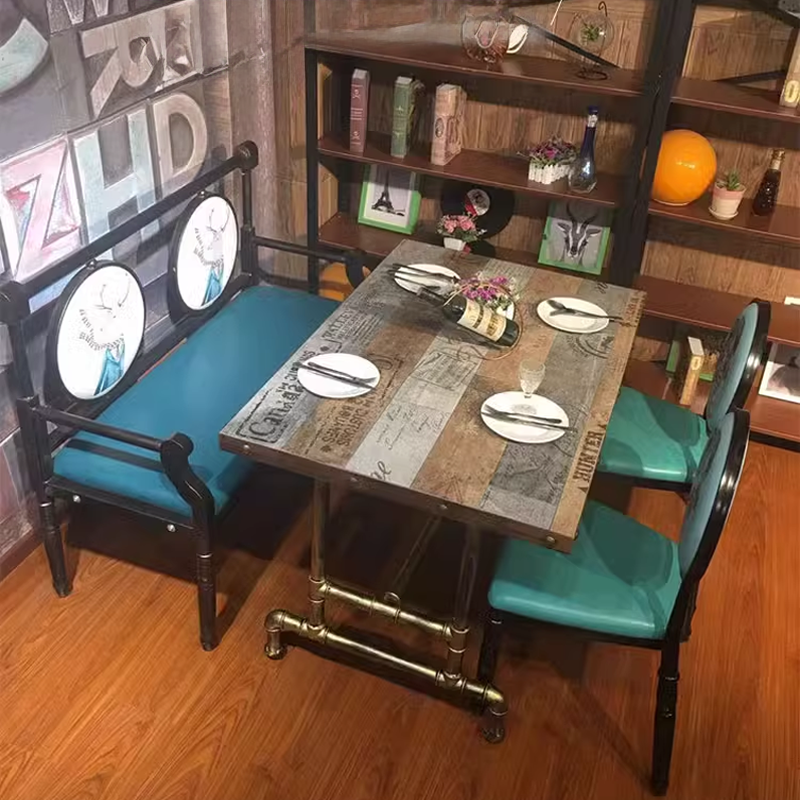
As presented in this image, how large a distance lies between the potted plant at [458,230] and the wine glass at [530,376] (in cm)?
109

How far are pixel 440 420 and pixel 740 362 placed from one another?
2.57 feet

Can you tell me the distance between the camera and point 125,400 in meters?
2.33

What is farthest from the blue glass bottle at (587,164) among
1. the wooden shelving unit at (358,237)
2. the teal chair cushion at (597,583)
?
the teal chair cushion at (597,583)

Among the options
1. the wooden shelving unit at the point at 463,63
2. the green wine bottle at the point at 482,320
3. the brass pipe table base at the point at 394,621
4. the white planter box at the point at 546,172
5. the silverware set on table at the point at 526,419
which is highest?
the wooden shelving unit at the point at 463,63

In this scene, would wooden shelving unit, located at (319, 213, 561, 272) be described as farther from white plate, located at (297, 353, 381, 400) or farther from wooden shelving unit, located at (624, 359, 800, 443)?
white plate, located at (297, 353, 381, 400)

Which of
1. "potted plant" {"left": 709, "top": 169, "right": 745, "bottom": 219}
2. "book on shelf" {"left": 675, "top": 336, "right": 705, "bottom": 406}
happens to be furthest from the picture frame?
"potted plant" {"left": 709, "top": 169, "right": 745, "bottom": 219}

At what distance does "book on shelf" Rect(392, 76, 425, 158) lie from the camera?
2965 millimetres

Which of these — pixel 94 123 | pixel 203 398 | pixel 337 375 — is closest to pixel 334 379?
pixel 337 375

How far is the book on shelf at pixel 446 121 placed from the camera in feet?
9.66

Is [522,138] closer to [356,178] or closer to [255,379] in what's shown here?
[356,178]

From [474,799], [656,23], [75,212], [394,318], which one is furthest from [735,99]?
[474,799]

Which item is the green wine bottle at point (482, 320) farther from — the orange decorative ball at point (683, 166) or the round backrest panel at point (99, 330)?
the orange decorative ball at point (683, 166)

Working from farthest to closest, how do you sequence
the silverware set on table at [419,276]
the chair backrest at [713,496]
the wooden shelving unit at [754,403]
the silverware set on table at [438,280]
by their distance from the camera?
1. the wooden shelving unit at [754,403]
2. the silverware set on table at [419,276]
3. the silverware set on table at [438,280]
4. the chair backrest at [713,496]

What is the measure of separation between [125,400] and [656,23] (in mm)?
1949
